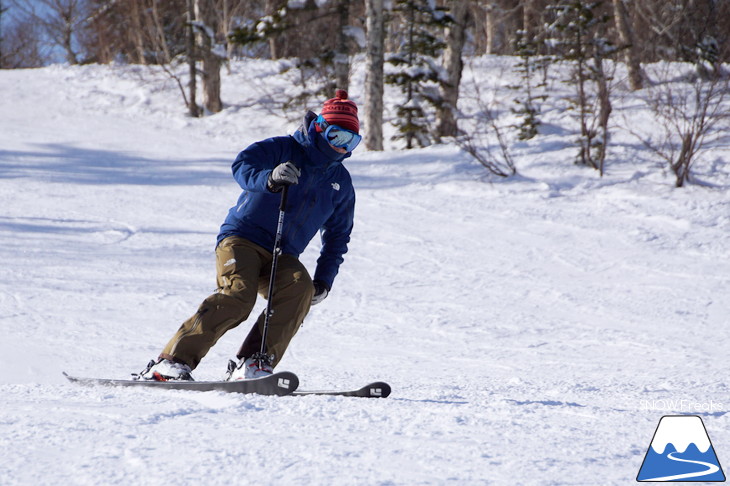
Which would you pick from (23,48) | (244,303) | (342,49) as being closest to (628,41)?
(342,49)

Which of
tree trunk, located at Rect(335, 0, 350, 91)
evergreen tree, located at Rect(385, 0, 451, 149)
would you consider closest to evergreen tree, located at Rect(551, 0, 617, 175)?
evergreen tree, located at Rect(385, 0, 451, 149)

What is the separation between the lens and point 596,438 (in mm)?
2574

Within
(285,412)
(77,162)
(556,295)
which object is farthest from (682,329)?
(77,162)

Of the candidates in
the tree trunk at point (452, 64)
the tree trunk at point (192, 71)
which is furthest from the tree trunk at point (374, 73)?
the tree trunk at point (192, 71)

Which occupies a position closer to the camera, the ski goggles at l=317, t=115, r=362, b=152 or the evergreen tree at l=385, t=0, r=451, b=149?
the ski goggles at l=317, t=115, r=362, b=152

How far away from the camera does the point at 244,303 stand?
3609mm

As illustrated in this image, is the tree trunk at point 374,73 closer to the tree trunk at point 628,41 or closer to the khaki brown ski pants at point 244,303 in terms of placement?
the tree trunk at point 628,41

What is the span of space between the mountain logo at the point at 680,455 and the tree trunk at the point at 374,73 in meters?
11.6

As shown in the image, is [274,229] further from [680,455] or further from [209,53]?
[209,53]

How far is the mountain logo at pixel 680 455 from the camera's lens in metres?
2.19

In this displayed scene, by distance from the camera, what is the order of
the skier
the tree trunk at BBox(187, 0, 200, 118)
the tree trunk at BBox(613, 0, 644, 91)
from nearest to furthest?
the skier → the tree trunk at BBox(613, 0, 644, 91) → the tree trunk at BBox(187, 0, 200, 118)

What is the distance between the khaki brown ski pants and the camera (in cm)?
353

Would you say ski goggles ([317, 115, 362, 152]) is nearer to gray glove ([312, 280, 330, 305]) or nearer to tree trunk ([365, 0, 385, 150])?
gray glove ([312, 280, 330, 305])

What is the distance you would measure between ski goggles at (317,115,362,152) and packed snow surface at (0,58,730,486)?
134cm
